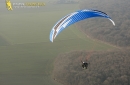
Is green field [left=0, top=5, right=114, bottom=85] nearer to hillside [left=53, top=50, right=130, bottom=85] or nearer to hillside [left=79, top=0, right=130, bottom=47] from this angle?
hillside [left=53, top=50, right=130, bottom=85]

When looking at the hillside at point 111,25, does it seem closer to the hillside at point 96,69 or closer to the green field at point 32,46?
the green field at point 32,46

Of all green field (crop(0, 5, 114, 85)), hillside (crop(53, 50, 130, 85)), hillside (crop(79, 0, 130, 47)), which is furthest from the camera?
hillside (crop(79, 0, 130, 47))

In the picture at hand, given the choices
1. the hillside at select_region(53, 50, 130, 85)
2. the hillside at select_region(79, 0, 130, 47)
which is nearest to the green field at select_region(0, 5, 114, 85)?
the hillside at select_region(53, 50, 130, 85)

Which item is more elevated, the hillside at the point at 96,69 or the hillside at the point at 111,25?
the hillside at the point at 111,25

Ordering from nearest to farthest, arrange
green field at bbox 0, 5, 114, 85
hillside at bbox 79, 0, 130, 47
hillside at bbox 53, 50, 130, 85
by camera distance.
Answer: hillside at bbox 53, 50, 130, 85 < green field at bbox 0, 5, 114, 85 < hillside at bbox 79, 0, 130, 47

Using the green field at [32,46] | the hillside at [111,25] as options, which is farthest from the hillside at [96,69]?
the hillside at [111,25]

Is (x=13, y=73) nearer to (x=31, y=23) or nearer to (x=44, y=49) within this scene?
(x=44, y=49)

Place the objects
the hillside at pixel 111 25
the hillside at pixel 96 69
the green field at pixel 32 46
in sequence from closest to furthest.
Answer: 1. the hillside at pixel 96 69
2. the green field at pixel 32 46
3. the hillside at pixel 111 25
